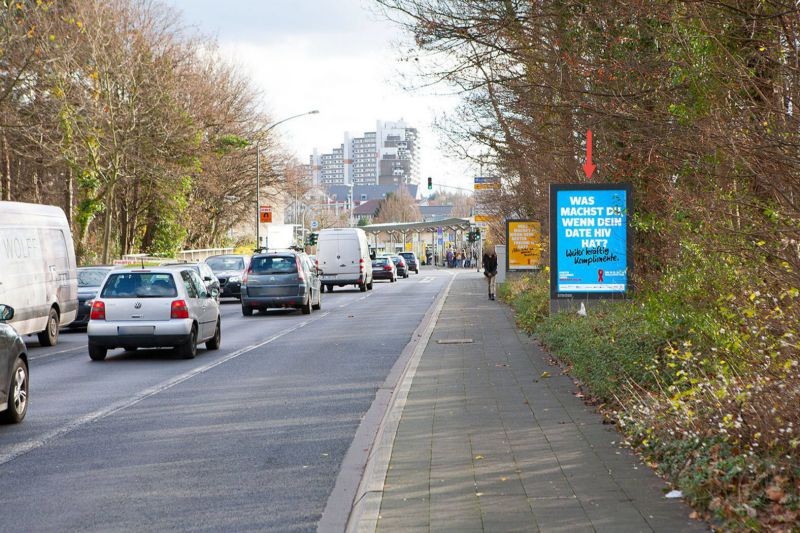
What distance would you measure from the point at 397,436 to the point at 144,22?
124 feet

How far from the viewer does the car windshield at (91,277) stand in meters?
26.1

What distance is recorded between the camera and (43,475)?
26.6 feet

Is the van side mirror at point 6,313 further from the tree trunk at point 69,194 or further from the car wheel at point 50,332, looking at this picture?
the tree trunk at point 69,194

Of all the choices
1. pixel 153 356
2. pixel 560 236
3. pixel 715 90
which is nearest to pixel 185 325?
pixel 153 356

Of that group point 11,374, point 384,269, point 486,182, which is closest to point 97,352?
point 11,374

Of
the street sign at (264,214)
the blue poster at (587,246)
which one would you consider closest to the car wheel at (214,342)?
the blue poster at (587,246)

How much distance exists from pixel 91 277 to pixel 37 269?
679cm

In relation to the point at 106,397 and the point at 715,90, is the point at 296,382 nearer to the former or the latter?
the point at 106,397

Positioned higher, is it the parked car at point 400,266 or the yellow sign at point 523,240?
the yellow sign at point 523,240

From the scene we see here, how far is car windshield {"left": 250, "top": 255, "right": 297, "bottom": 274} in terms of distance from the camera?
98.5 ft

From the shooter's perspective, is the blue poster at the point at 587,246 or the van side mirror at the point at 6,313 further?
the blue poster at the point at 587,246

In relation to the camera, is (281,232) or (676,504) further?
(281,232)

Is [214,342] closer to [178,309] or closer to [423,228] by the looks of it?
[178,309]

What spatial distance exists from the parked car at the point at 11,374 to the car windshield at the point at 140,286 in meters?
6.48
